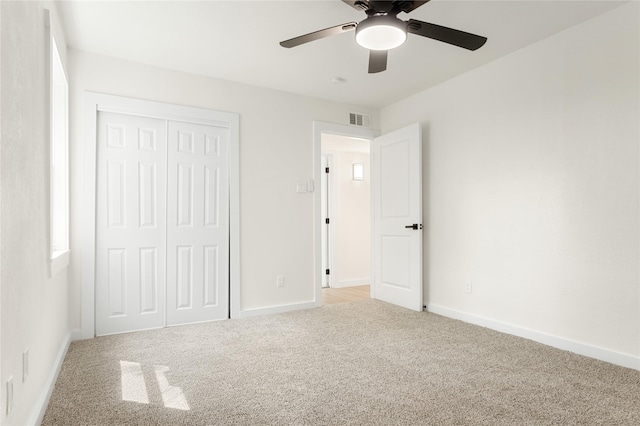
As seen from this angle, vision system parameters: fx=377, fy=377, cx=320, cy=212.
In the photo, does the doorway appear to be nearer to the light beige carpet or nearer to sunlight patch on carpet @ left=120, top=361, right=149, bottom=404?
the light beige carpet

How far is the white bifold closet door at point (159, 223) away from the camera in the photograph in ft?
10.6

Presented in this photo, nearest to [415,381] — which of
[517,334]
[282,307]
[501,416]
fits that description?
[501,416]

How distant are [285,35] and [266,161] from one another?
1.40 m

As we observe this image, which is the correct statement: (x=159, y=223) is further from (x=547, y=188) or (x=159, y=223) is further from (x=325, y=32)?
(x=547, y=188)

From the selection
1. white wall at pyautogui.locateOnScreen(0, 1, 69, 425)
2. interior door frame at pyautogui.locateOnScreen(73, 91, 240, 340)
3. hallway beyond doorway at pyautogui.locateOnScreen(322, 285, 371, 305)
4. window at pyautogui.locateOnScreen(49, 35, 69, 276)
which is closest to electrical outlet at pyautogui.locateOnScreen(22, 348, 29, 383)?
white wall at pyautogui.locateOnScreen(0, 1, 69, 425)

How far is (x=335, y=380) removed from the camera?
2.25 metres

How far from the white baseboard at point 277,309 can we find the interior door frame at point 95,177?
11 centimetres

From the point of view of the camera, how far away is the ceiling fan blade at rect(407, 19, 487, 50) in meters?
2.10

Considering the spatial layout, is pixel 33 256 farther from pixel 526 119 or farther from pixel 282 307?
pixel 526 119

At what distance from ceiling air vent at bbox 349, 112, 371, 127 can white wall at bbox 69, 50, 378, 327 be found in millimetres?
147

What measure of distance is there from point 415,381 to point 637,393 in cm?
121

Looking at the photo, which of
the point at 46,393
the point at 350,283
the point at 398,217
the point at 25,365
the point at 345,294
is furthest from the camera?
the point at 350,283

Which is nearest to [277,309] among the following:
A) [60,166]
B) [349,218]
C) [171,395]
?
[171,395]

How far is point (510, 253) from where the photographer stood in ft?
10.6
